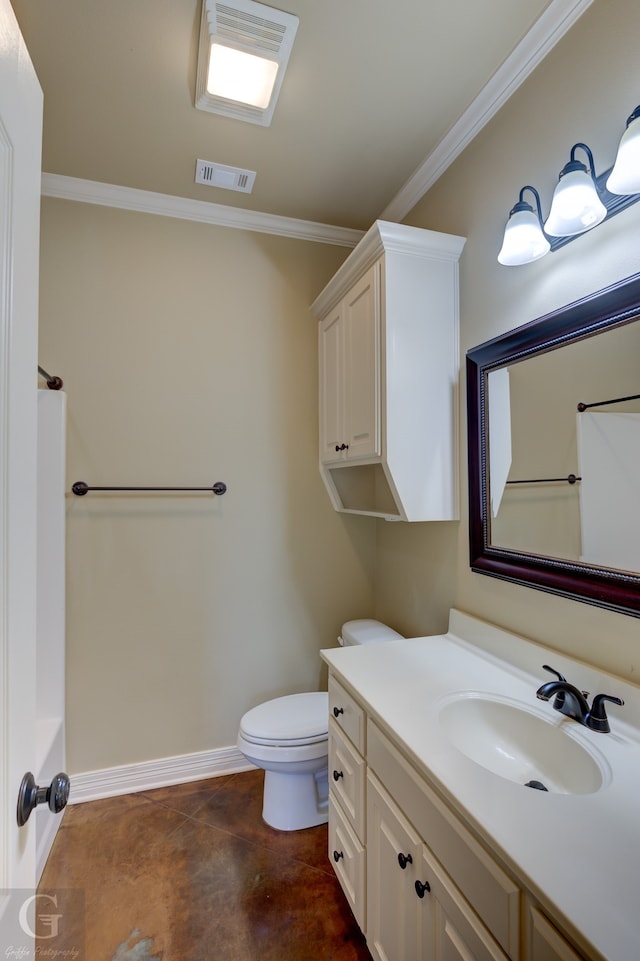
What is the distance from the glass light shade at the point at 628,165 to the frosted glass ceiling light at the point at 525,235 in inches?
9.7

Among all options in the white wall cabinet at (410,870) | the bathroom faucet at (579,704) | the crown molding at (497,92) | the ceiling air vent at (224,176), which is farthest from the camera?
the ceiling air vent at (224,176)

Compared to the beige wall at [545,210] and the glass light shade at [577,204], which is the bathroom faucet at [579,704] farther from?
the glass light shade at [577,204]

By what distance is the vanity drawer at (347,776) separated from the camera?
1.24 metres

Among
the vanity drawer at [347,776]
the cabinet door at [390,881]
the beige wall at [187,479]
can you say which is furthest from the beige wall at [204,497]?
the cabinet door at [390,881]

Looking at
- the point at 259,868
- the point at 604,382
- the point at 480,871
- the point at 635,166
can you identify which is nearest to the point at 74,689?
the point at 259,868

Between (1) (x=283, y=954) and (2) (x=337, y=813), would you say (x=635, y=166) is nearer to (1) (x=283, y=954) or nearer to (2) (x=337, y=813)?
(2) (x=337, y=813)

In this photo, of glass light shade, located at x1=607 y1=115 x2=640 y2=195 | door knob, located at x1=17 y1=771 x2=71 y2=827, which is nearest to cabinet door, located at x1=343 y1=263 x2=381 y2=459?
glass light shade, located at x1=607 y1=115 x2=640 y2=195

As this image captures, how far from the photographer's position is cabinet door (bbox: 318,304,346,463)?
6.42 feet

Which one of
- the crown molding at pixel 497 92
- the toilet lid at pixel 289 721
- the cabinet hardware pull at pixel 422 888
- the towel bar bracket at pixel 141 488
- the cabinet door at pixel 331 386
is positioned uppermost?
the crown molding at pixel 497 92

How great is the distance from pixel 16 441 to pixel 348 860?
1.47 m

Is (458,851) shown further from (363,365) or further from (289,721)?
(363,365)

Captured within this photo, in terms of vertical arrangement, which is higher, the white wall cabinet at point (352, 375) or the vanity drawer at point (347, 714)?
the white wall cabinet at point (352, 375)

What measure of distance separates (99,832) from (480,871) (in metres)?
1.70

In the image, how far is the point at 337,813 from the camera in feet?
4.63
